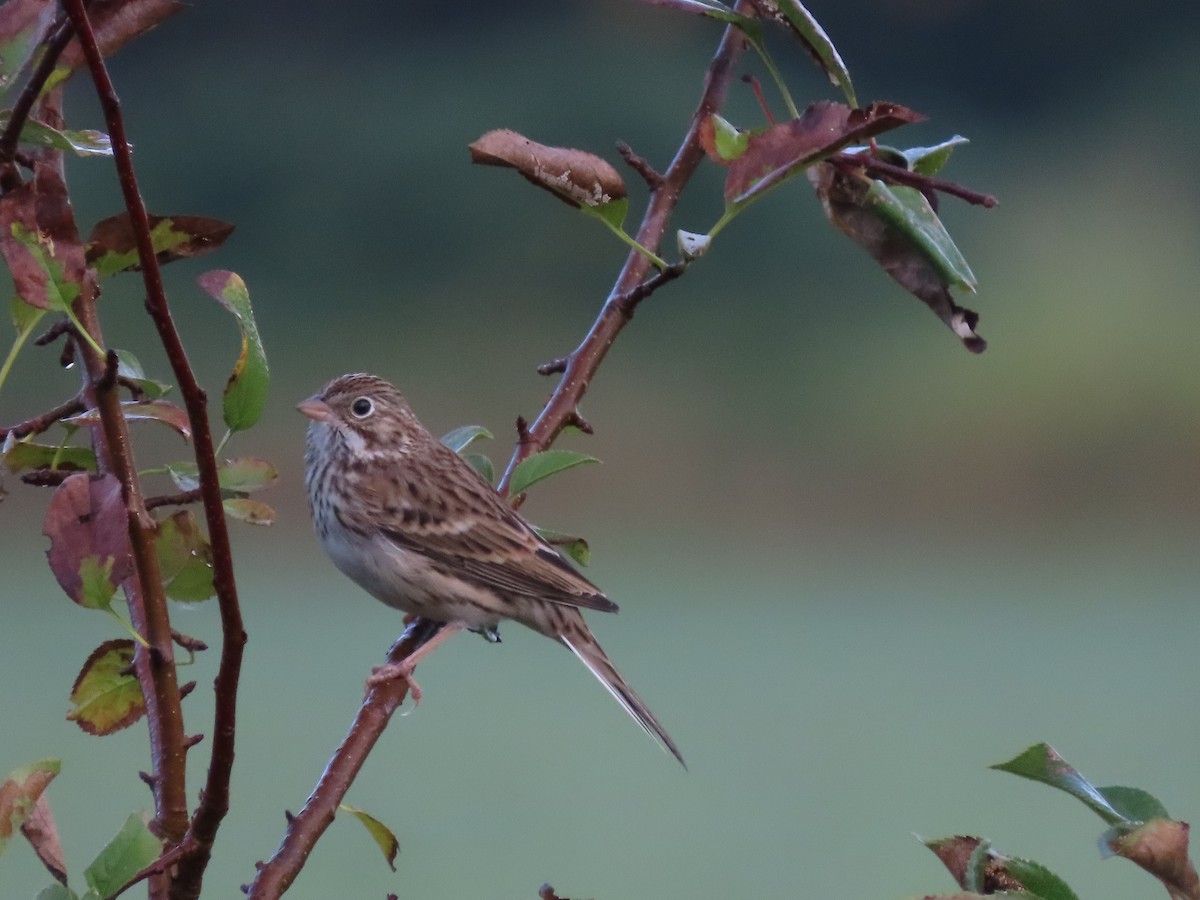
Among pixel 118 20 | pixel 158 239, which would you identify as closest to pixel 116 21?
pixel 118 20

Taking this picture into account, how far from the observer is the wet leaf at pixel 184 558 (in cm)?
86

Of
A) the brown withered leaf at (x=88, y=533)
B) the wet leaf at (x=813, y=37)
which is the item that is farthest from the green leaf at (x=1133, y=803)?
the brown withered leaf at (x=88, y=533)

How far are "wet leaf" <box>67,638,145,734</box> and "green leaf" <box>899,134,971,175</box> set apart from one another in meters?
0.52

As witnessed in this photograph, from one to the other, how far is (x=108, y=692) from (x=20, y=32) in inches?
14.5

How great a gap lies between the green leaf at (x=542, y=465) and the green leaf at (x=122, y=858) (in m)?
0.44

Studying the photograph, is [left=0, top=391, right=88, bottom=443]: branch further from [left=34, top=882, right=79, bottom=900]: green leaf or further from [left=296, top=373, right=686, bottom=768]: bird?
[left=296, top=373, right=686, bottom=768]: bird

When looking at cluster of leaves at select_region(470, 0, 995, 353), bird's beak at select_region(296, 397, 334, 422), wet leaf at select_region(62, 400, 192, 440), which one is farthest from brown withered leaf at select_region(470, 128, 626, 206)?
bird's beak at select_region(296, 397, 334, 422)

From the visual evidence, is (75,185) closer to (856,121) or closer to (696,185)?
(696,185)

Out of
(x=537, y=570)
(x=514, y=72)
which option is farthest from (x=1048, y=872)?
(x=514, y=72)

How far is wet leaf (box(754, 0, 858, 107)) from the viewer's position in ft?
2.54

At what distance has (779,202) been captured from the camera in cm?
853

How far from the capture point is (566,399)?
3.85 ft

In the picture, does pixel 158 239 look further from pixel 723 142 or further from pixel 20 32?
pixel 723 142

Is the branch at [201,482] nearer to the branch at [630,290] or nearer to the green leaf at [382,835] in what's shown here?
the green leaf at [382,835]
